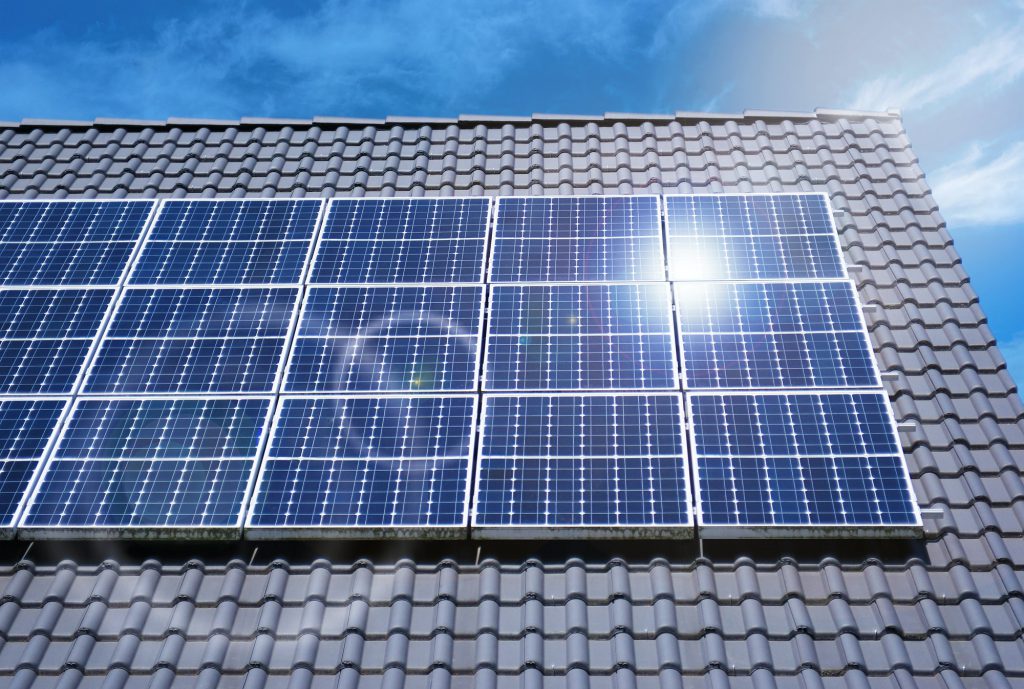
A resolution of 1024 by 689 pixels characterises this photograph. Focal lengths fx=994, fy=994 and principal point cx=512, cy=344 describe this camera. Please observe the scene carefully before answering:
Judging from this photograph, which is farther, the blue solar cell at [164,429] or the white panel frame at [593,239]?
the white panel frame at [593,239]

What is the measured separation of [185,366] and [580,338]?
391 centimetres

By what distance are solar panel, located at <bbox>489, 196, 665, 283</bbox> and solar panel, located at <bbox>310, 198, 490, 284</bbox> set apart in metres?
0.30

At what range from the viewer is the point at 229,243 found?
11367 millimetres

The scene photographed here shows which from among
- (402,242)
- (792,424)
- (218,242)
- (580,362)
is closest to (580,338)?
(580,362)

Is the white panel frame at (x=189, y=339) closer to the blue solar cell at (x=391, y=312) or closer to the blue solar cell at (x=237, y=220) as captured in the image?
the blue solar cell at (x=391, y=312)

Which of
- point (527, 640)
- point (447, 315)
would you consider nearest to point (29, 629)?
point (527, 640)

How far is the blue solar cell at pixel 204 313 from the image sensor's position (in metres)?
10.2

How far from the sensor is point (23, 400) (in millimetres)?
9578

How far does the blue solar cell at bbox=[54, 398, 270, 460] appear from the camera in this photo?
29.5 ft

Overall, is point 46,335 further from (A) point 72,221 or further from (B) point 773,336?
(B) point 773,336

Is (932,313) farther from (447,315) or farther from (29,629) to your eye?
(29,629)

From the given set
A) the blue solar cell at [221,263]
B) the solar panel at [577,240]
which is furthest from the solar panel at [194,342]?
the solar panel at [577,240]

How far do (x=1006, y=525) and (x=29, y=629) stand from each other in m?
8.28

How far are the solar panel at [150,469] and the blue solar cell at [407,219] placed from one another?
276 centimetres
